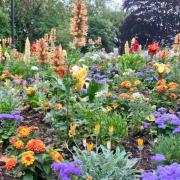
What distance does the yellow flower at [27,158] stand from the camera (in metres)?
3.59

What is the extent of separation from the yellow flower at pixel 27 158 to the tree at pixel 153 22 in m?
35.5

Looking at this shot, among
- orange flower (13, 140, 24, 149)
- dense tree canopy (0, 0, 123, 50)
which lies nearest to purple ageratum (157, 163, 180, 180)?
orange flower (13, 140, 24, 149)

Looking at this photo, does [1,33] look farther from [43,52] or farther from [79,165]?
[79,165]

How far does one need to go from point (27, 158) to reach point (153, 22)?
38.4 m

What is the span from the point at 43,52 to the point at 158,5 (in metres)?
35.1

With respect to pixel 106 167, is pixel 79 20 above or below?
above

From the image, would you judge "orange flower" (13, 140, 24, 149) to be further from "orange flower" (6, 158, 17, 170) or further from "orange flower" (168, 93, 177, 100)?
"orange flower" (168, 93, 177, 100)

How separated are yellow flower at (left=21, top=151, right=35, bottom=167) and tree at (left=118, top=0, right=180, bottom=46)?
3547 centimetres

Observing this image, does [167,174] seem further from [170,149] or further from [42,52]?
[42,52]

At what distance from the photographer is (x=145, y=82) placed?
746cm

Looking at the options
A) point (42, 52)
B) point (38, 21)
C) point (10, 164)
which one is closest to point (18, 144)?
point (10, 164)

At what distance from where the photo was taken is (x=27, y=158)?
3.62m

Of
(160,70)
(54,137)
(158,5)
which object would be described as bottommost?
(54,137)

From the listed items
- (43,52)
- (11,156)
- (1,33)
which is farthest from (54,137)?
(1,33)
